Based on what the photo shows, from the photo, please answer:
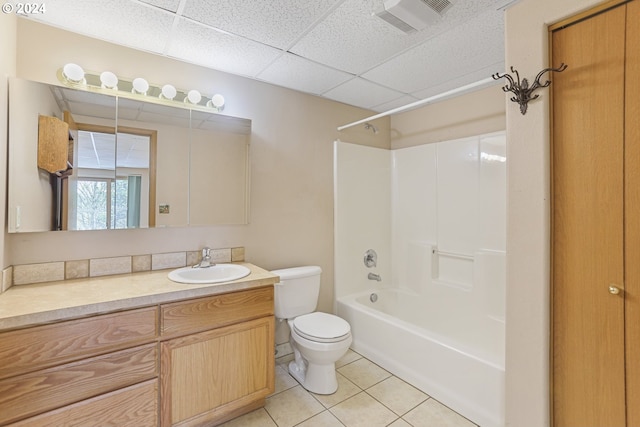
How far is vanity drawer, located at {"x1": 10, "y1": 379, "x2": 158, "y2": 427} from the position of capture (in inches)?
49.5

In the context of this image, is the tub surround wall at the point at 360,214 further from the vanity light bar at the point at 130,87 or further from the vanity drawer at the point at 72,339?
the vanity drawer at the point at 72,339

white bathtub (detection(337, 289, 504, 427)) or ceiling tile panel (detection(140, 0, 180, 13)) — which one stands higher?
ceiling tile panel (detection(140, 0, 180, 13))

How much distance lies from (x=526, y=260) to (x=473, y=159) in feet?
4.63

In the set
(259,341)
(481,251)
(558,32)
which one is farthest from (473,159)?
(259,341)

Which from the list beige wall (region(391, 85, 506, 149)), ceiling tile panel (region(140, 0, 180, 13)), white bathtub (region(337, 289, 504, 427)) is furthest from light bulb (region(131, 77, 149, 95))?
beige wall (region(391, 85, 506, 149))

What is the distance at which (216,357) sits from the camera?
1661 millimetres

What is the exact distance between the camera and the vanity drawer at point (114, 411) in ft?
4.13

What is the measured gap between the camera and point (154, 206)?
6.31 ft

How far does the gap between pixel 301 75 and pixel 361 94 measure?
2.11ft

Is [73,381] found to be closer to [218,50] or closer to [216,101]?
[216,101]

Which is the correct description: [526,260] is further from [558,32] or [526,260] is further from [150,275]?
[150,275]

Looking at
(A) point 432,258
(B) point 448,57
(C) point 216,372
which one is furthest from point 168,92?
(A) point 432,258

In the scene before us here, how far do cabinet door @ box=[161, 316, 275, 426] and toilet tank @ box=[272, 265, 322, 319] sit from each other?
0.39 m

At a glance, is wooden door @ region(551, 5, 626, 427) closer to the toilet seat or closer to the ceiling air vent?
the ceiling air vent
